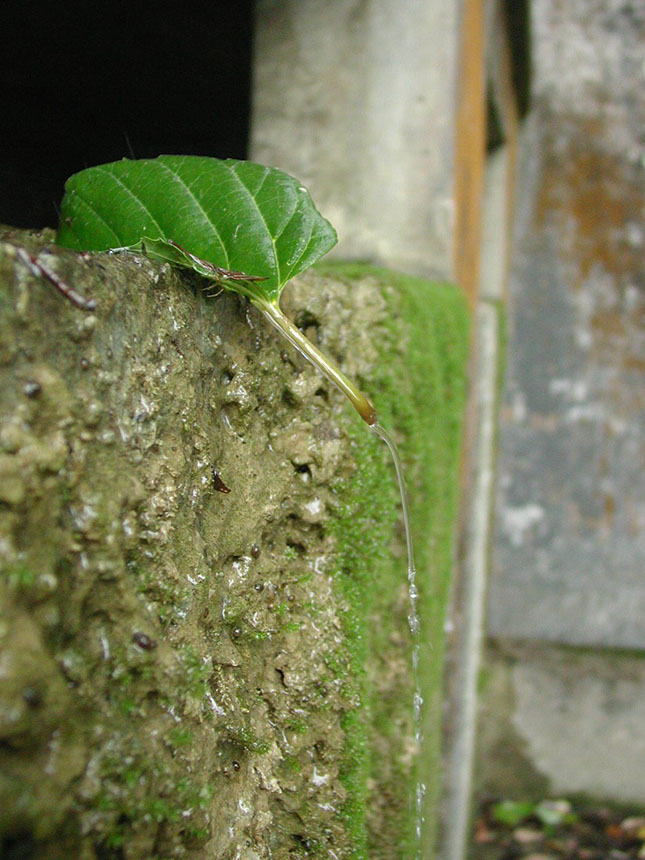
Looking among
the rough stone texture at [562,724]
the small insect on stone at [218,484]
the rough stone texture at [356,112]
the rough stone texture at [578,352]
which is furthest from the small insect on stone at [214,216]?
the rough stone texture at [562,724]

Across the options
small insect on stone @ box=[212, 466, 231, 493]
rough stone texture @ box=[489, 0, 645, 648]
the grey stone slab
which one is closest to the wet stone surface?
small insect on stone @ box=[212, 466, 231, 493]

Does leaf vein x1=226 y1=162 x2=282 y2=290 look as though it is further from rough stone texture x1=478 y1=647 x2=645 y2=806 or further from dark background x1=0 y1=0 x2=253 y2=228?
rough stone texture x1=478 y1=647 x2=645 y2=806

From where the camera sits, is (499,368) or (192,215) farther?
(499,368)

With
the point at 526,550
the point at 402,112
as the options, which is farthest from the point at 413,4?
the point at 526,550

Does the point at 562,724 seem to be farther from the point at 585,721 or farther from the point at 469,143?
the point at 469,143

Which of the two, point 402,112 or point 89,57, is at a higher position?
point 89,57

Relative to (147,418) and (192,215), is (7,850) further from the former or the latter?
(192,215)

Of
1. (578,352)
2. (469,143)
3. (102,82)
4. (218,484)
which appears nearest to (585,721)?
(578,352)
